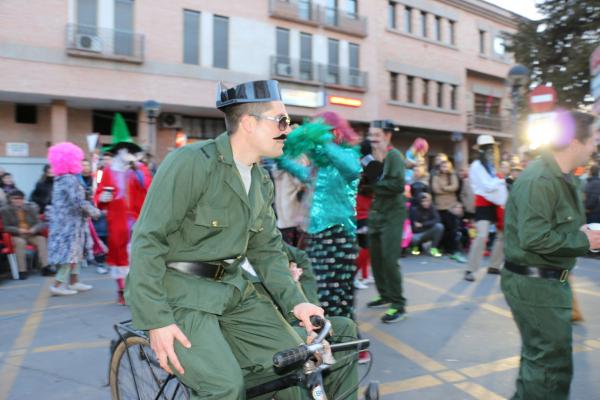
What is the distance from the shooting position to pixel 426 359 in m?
4.46

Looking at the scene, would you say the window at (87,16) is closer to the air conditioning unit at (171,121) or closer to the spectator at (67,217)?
the air conditioning unit at (171,121)

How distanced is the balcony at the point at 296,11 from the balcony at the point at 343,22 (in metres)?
0.59

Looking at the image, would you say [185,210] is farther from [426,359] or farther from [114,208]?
[114,208]

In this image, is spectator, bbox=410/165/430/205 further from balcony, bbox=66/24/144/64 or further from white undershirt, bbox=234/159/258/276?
balcony, bbox=66/24/144/64

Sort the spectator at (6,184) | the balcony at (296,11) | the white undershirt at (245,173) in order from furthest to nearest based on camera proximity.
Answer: the balcony at (296,11) → the spectator at (6,184) → the white undershirt at (245,173)

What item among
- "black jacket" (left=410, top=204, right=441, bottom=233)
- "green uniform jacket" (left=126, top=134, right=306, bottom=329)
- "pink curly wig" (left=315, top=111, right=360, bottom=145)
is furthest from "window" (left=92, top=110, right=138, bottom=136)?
"green uniform jacket" (left=126, top=134, right=306, bottom=329)

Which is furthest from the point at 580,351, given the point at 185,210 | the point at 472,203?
the point at 472,203

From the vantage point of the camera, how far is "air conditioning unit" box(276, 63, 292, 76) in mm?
23259

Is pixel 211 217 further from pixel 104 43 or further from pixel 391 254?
pixel 104 43

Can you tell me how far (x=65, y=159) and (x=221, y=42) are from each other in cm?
1631

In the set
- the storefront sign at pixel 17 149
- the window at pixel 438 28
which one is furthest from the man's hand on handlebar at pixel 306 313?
the window at pixel 438 28

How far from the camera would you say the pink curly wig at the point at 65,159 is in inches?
263

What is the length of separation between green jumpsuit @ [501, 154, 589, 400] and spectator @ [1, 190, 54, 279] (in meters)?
7.53

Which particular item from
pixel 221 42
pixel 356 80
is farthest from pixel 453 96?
pixel 221 42
